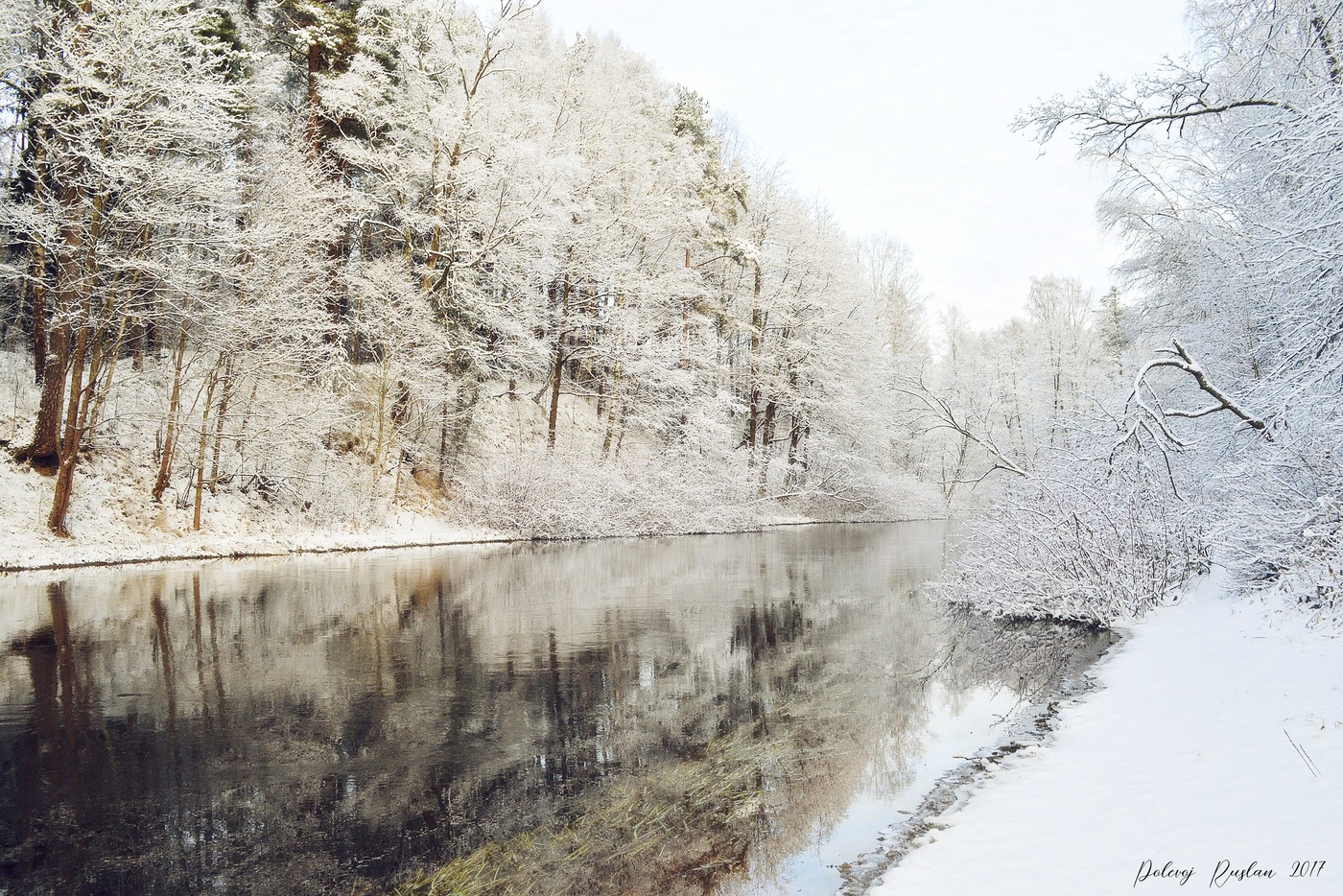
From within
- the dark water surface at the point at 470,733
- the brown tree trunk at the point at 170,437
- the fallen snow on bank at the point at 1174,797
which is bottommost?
the dark water surface at the point at 470,733

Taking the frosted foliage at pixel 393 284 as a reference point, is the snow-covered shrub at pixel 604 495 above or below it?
below

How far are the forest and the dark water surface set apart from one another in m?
3.15

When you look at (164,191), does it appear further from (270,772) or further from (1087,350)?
(1087,350)

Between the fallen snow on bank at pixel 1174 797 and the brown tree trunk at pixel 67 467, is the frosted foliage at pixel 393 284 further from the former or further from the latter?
the fallen snow on bank at pixel 1174 797

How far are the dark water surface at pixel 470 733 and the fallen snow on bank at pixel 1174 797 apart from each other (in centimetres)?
79

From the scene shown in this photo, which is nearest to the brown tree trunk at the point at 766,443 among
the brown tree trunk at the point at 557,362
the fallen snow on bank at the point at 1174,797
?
the brown tree trunk at the point at 557,362

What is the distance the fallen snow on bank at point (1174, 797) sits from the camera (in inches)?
131

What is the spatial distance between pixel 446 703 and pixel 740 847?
346cm

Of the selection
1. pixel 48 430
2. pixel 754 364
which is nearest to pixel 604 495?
pixel 754 364

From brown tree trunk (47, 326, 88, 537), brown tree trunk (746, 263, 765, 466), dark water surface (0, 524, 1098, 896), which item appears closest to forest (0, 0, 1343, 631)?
brown tree trunk (47, 326, 88, 537)

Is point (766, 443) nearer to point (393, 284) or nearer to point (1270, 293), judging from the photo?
point (393, 284)

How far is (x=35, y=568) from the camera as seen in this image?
14633 millimetres

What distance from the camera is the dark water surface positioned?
171 inches

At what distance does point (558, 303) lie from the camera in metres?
29.3
